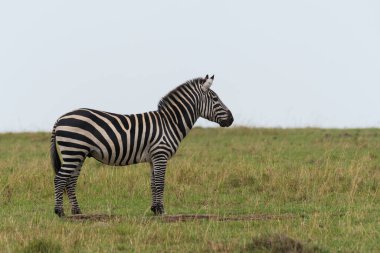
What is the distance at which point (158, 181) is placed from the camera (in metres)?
10.4

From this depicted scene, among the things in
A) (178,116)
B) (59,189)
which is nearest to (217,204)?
(178,116)

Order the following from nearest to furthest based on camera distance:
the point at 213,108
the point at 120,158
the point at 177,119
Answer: the point at 120,158 < the point at 177,119 < the point at 213,108

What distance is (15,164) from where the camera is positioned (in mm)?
16875

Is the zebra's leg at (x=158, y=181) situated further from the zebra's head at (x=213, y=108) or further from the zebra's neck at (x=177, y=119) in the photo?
the zebra's head at (x=213, y=108)

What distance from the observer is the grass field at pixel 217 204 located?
7.64 meters

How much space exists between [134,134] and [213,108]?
1517mm

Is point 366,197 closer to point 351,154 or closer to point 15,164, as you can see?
point 351,154

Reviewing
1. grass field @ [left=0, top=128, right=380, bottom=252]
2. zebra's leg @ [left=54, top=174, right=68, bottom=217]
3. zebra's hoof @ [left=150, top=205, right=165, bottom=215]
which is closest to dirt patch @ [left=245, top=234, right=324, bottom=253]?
grass field @ [left=0, top=128, right=380, bottom=252]

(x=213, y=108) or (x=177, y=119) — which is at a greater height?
(x=213, y=108)

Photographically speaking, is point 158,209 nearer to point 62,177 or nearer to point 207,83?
point 62,177

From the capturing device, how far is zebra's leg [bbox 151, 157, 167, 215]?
33.7 feet

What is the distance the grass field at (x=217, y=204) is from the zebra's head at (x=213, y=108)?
5.03 feet

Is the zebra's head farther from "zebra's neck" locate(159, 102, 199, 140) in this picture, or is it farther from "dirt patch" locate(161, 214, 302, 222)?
"dirt patch" locate(161, 214, 302, 222)

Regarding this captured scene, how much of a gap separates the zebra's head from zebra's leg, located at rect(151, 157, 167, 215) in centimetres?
123
